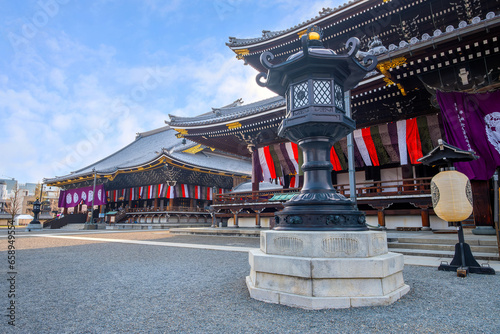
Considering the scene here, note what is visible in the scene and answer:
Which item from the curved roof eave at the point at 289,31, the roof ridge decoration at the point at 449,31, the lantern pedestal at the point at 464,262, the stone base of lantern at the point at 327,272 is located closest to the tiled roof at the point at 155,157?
the curved roof eave at the point at 289,31

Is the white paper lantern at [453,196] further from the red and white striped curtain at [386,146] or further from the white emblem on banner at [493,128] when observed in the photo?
the white emblem on banner at [493,128]

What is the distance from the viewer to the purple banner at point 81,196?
2845 centimetres

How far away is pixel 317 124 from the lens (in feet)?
11.5

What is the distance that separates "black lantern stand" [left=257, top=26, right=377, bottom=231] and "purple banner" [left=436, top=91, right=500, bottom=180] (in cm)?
593

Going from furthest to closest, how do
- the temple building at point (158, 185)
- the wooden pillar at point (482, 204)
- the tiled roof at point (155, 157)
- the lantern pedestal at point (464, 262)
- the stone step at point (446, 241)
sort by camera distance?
1. the tiled roof at point (155, 157)
2. the temple building at point (158, 185)
3. the wooden pillar at point (482, 204)
4. the stone step at point (446, 241)
5. the lantern pedestal at point (464, 262)

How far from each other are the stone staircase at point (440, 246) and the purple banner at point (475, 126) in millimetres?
2275

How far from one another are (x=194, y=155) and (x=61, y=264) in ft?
74.3

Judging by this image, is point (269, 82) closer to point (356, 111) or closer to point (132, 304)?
point (132, 304)

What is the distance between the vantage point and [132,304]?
283cm

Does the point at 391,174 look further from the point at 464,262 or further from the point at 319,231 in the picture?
the point at 319,231

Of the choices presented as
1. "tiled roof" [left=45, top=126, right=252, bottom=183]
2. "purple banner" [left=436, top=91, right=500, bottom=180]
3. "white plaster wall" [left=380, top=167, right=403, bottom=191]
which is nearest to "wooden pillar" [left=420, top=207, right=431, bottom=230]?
"white plaster wall" [left=380, top=167, right=403, bottom=191]

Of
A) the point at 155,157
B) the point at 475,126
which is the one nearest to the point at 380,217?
the point at 475,126

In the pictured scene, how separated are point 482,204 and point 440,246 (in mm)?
3162

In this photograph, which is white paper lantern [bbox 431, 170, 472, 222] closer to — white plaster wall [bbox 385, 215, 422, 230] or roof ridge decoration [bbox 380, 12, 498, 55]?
roof ridge decoration [bbox 380, 12, 498, 55]
